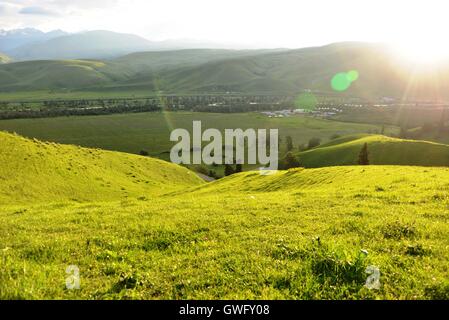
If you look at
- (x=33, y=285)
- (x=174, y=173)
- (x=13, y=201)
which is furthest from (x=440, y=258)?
(x=174, y=173)

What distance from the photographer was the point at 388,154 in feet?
342

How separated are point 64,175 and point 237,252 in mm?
51127

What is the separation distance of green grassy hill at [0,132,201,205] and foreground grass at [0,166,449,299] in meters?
29.5

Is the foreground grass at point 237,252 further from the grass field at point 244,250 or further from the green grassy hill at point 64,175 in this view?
the green grassy hill at point 64,175

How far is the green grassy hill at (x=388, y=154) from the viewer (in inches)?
3765

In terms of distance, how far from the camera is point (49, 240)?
1427 centimetres

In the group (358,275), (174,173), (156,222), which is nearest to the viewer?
(358,275)

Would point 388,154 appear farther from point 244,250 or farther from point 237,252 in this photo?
point 237,252

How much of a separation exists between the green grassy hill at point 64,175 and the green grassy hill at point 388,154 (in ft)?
184

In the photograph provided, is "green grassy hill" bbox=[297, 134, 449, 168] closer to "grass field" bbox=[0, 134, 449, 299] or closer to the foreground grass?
"grass field" bbox=[0, 134, 449, 299]

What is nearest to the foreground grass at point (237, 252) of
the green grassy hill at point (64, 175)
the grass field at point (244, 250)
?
the grass field at point (244, 250)
